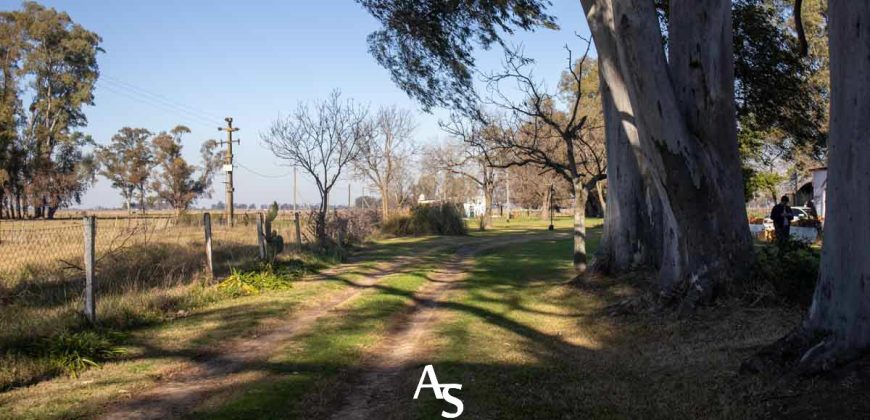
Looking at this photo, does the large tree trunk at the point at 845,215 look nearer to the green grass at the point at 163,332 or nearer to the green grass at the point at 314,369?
the green grass at the point at 314,369

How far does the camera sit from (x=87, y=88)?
163 ft

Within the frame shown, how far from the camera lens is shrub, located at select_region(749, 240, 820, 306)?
29.9ft

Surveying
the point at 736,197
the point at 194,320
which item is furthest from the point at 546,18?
the point at 194,320

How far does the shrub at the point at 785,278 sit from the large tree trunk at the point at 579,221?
5.96 metres

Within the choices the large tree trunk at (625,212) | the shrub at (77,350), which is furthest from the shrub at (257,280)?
the large tree trunk at (625,212)

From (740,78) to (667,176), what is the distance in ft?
24.2

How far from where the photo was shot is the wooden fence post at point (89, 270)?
28.3ft

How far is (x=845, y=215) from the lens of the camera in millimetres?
5348

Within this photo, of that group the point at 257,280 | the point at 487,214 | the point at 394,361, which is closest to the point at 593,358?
the point at 394,361

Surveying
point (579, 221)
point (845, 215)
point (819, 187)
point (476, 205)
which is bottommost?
point (579, 221)

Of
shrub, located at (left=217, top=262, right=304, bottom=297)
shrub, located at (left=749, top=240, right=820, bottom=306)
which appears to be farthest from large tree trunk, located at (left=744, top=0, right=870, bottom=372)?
shrub, located at (left=217, top=262, right=304, bottom=297)

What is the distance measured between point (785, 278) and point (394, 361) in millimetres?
5656

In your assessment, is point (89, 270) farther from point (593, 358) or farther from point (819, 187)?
point (819, 187)

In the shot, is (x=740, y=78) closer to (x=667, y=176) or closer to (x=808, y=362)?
(x=667, y=176)
